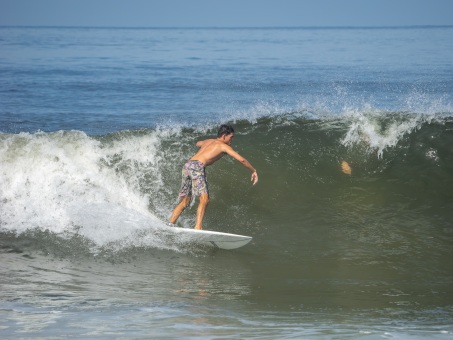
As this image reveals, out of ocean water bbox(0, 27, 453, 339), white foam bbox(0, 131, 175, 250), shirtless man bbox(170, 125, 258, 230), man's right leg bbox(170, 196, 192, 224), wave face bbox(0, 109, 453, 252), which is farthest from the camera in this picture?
wave face bbox(0, 109, 453, 252)

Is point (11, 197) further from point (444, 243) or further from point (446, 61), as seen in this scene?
point (446, 61)

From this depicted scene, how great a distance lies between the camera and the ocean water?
6.11 meters

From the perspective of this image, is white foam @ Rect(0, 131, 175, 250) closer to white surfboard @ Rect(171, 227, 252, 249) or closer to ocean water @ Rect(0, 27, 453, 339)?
ocean water @ Rect(0, 27, 453, 339)

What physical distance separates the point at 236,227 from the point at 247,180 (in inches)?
67.8

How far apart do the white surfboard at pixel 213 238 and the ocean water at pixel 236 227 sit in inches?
3.9

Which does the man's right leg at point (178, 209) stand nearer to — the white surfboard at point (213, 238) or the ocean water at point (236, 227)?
the ocean water at point (236, 227)

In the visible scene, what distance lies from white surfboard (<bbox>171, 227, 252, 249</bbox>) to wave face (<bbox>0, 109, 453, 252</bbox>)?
0.94 ft

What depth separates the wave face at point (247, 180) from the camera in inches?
398

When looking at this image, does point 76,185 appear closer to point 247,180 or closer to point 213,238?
point 247,180

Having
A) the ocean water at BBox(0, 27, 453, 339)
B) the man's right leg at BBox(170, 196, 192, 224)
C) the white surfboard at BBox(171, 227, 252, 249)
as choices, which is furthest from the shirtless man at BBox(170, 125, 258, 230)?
the ocean water at BBox(0, 27, 453, 339)

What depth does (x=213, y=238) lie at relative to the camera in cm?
880

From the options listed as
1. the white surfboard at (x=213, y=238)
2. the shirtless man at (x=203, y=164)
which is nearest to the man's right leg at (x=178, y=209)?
the shirtless man at (x=203, y=164)

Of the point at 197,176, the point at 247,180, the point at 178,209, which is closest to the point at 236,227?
the point at 178,209

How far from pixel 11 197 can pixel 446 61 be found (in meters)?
25.7
